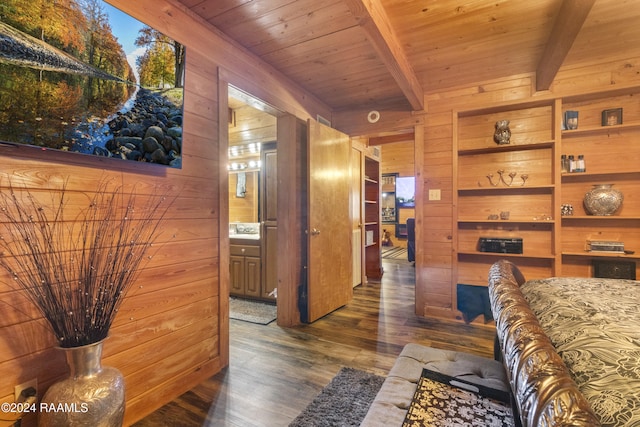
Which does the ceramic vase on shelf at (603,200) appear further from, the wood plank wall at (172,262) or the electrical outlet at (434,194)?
the wood plank wall at (172,262)

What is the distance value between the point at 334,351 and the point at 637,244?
2826mm

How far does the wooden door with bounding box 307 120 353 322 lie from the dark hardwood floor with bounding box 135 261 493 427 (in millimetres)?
249

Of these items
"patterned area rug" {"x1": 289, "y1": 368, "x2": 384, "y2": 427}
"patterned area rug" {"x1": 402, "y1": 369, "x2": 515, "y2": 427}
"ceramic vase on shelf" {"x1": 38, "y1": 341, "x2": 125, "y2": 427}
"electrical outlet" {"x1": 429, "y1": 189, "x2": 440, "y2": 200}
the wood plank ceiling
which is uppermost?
the wood plank ceiling

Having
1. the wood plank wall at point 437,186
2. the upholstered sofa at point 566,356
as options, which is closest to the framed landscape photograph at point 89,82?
the upholstered sofa at point 566,356

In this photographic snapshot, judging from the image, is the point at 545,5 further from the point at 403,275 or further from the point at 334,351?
the point at 403,275

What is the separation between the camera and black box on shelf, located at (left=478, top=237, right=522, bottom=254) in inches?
111

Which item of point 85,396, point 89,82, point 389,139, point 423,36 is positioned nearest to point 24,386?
point 85,396

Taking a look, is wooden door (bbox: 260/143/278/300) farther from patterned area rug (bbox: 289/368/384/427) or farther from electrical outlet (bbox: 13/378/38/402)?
electrical outlet (bbox: 13/378/38/402)

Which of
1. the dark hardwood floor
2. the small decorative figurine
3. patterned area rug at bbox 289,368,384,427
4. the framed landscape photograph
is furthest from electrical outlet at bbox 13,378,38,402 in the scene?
the small decorative figurine

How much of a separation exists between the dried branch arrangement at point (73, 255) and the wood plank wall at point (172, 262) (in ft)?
0.21

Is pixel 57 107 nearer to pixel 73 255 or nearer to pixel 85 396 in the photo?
pixel 73 255

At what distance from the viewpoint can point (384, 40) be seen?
1861 millimetres

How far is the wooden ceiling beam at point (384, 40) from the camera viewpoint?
5.15 ft

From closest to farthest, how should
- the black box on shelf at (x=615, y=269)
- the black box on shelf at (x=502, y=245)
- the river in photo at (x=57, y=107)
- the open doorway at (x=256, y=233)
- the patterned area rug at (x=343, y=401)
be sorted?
the river in photo at (x=57, y=107) → the patterned area rug at (x=343, y=401) → the black box on shelf at (x=615, y=269) → the black box on shelf at (x=502, y=245) → the open doorway at (x=256, y=233)
